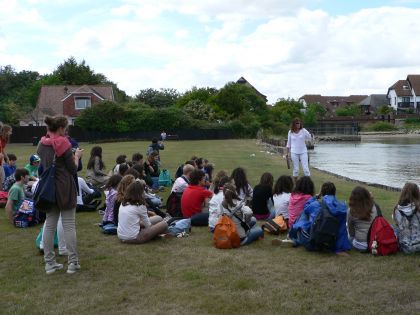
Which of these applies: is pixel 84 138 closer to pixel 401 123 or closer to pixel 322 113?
pixel 401 123

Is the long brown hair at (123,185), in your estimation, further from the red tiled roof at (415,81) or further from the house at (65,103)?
the red tiled roof at (415,81)

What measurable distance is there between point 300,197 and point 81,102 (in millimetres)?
58468

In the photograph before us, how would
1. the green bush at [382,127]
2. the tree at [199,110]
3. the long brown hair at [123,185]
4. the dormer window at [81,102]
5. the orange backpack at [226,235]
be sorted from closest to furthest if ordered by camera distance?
the orange backpack at [226,235] < the long brown hair at [123,185] < the dormer window at [81,102] < the tree at [199,110] < the green bush at [382,127]

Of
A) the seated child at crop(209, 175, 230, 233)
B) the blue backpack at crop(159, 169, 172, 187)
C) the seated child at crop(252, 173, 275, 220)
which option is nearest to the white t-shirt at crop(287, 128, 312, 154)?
the blue backpack at crop(159, 169, 172, 187)

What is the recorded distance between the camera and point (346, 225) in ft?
22.9

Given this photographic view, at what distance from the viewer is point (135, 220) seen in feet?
24.6

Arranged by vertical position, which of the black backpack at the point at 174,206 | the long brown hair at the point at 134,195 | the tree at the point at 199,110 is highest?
the tree at the point at 199,110

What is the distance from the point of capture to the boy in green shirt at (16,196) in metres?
8.98

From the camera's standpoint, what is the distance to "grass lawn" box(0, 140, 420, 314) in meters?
4.98

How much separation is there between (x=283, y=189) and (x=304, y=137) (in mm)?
4510

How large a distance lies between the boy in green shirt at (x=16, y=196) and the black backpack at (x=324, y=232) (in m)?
5.21

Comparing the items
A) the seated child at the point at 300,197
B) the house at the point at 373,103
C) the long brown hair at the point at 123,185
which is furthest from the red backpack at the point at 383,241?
the house at the point at 373,103

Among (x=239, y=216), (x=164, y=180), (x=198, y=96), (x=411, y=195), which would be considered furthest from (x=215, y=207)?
(x=198, y=96)

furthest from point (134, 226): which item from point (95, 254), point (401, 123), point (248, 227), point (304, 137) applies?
point (401, 123)
